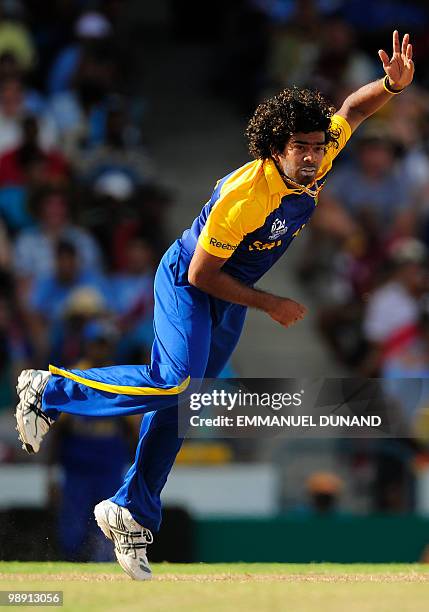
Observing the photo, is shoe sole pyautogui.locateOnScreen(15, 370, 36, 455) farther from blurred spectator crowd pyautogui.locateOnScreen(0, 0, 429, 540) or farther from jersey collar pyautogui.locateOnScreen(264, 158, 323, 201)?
blurred spectator crowd pyautogui.locateOnScreen(0, 0, 429, 540)

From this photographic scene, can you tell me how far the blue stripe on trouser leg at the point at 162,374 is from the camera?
6.43 meters

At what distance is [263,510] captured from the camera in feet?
31.5

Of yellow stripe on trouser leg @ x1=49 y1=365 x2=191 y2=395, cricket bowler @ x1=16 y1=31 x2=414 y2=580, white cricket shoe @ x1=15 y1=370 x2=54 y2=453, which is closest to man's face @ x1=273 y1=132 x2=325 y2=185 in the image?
cricket bowler @ x1=16 y1=31 x2=414 y2=580

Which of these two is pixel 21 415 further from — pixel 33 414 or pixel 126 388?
pixel 126 388

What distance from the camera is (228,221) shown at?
6.27 m

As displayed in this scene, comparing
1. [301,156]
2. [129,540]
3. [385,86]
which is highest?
[385,86]

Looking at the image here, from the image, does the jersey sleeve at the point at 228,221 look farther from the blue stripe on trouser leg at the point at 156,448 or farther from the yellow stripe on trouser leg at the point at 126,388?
the yellow stripe on trouser leg at the point at 126,388

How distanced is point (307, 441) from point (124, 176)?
293 centimetres

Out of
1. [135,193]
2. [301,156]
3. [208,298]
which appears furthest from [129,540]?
[135,193]

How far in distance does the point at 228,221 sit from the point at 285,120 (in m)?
0.52

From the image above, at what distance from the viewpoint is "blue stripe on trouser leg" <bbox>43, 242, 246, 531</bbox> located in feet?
21.1

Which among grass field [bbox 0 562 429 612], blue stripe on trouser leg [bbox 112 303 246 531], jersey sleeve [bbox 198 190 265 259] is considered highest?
jersey sleeve [bbox 198 190 265 259]

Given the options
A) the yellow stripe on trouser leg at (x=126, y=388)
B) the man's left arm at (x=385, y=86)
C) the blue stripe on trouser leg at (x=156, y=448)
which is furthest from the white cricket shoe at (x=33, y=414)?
the man's left arm at (x=385, y=86)

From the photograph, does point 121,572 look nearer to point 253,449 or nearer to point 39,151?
point 253,449
